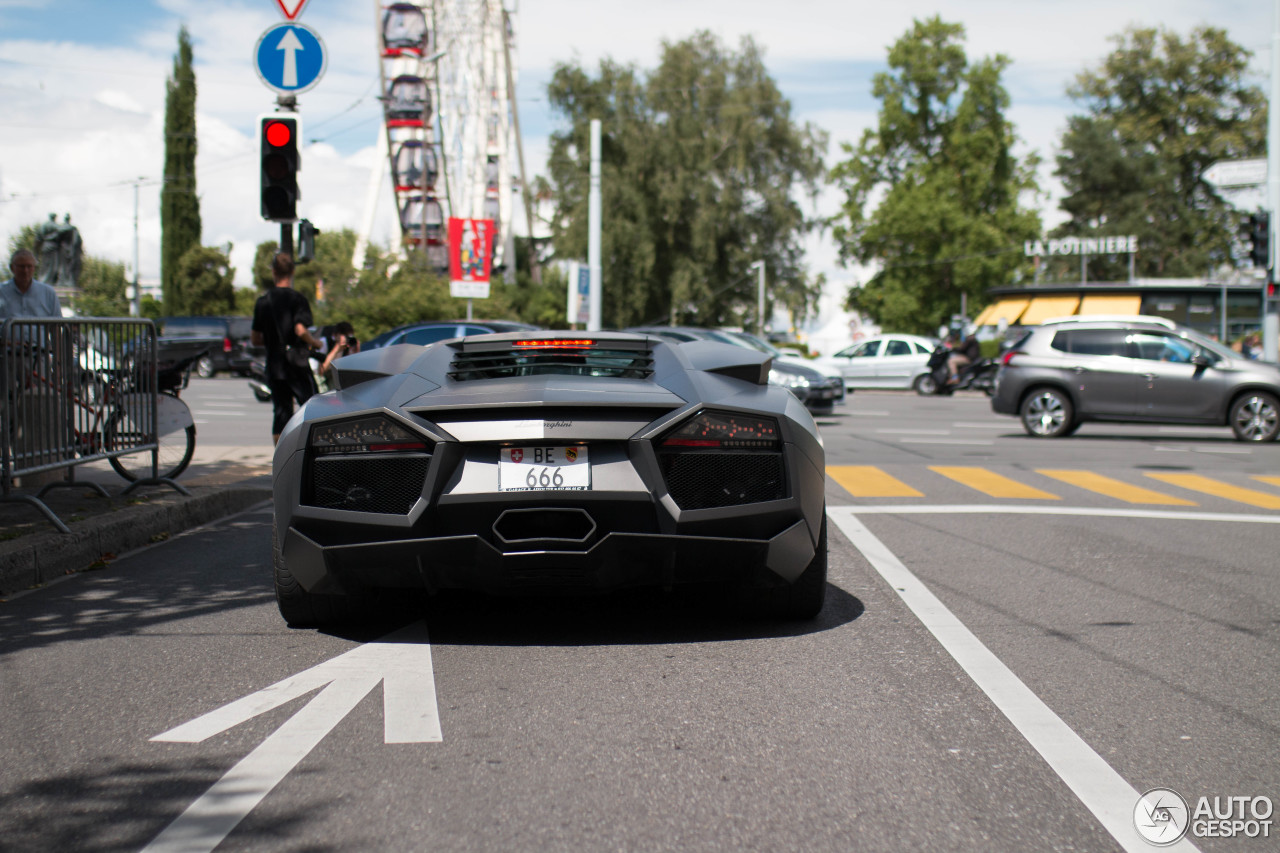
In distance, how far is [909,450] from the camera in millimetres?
14688

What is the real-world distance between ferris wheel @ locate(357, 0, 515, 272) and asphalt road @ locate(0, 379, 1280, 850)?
211ft

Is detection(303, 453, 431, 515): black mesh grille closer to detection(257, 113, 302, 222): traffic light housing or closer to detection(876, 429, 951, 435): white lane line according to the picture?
detection(257, 113, 302, 222): traffic light housing

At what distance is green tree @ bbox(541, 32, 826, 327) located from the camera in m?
46.8

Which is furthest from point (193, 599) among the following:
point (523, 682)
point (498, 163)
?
point (498, 163)

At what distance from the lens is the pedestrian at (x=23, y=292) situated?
9.22 m

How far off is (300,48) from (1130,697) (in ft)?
27.5

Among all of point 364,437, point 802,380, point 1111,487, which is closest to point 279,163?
point 364,437

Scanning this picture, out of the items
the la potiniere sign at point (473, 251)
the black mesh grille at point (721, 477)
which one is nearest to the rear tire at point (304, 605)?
Answer: the black mesh grille at point (721, 477)

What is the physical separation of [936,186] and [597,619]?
52.4 m

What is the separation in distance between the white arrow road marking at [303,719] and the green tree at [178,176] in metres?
67.5

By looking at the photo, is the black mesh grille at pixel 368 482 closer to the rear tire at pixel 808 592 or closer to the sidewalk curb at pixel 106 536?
the rear tire at pixel 808 592

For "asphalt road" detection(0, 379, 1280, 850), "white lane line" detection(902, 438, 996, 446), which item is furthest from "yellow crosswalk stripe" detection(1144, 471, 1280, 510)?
"white lane line" detection(902, 438, 996, 446)

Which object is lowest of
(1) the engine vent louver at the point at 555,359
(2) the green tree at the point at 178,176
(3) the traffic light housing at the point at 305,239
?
(1) the engine vent louver at the point at 555,359

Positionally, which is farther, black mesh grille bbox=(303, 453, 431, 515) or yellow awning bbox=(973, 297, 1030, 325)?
yellow awning bbox=(973, 297, 1030, 325)
